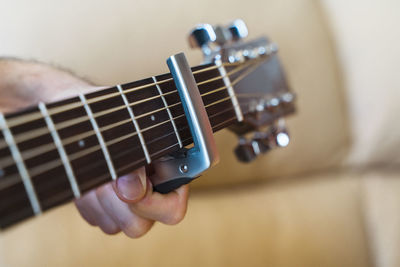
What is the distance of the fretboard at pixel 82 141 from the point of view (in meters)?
0.26

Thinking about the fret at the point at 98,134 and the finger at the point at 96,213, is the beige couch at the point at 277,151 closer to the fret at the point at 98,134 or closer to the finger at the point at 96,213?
the finger at the point at 96,213

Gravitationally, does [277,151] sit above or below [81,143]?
below

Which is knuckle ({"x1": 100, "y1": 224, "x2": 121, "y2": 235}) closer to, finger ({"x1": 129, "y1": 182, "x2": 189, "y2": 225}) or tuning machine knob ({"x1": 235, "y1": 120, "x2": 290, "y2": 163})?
finger ({"x1": 129, "y1": 182, "x2": 189, "y2": 225})

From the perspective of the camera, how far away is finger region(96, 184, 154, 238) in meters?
0.45

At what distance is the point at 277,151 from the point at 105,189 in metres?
0.48

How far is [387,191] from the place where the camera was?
88 centimetres

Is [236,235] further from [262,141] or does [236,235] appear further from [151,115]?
[151,115]

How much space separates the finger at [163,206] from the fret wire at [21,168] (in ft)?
0.51

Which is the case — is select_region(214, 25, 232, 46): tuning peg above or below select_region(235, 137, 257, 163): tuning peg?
above

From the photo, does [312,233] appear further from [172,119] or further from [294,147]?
[172,119]

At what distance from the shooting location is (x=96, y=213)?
0.49 m

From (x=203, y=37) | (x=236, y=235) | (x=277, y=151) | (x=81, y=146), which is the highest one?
(x=203, y=37)

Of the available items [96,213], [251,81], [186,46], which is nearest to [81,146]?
[96,213]

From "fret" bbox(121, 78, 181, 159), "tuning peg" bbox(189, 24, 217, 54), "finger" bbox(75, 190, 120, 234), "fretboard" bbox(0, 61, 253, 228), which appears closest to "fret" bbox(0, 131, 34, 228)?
"fretboard" bbox(0, 61, 253, 228)
